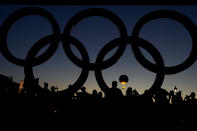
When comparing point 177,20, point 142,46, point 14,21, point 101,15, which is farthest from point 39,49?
point 177,20

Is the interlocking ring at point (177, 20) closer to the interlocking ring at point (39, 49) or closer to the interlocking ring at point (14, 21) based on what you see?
the interlocking ring at point (39, 49)

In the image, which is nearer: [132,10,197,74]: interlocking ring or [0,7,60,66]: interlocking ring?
[132,10,197,74]: interlocking ring

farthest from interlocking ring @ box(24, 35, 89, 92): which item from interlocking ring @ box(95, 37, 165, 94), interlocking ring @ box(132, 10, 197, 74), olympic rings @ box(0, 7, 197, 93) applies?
interlocking ring @ box(132, 10, 197, 74)

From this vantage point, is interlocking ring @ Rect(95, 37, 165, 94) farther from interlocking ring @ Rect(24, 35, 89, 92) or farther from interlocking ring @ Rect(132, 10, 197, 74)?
interlocking ring @ Rect(24, 35, 89, 92)

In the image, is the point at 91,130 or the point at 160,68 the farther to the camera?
the point at 160,68

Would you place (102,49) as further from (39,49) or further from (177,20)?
(177,20)

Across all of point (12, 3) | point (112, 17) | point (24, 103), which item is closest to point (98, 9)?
point (112, 17)

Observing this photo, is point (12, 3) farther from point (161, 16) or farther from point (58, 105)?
point (161, 16)

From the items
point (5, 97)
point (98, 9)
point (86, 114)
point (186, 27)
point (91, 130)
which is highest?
point (98, 9)

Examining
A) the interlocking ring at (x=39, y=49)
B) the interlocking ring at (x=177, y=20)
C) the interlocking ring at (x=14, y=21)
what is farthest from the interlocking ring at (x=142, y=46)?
the interlocking ring at (x=14, y=21)
